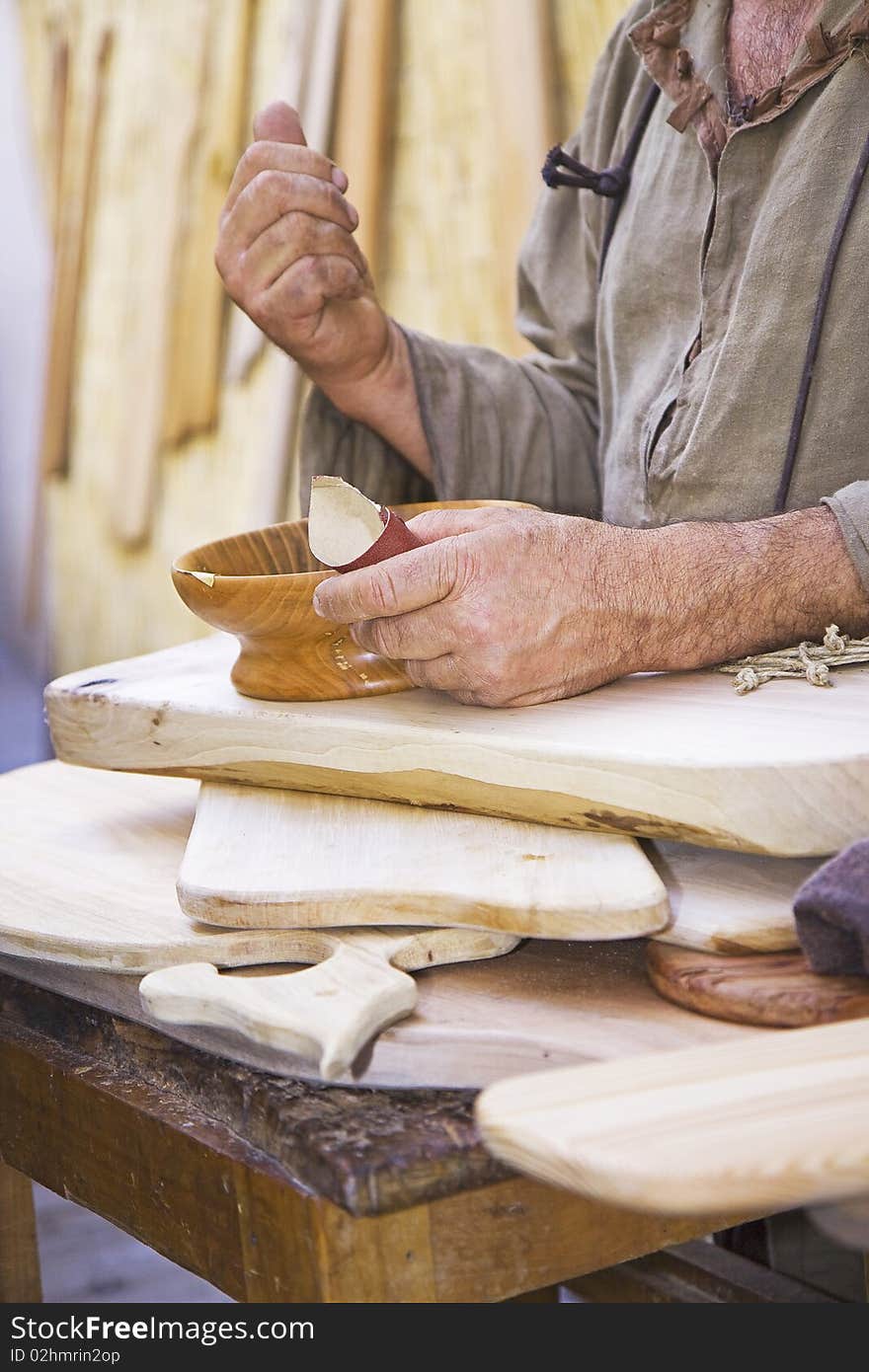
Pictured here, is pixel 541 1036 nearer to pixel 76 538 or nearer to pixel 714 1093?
pixel 714 1093

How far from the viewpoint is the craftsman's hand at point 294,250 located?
1319 mm

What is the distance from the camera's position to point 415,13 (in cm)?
248

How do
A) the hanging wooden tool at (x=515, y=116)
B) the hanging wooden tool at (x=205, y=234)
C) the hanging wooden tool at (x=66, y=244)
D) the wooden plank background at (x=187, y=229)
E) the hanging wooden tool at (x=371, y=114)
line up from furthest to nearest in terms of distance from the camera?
1. the hanging wooden tool at (x=66, y=244)
2. the hanging wooden tool at (x=205, y=234)
3. the hanging wooden tool at (x=371, y=114)
4. the wooden plank background at (x=187, y=229)
5. the hanging wooden tool at (x=515, y=116)

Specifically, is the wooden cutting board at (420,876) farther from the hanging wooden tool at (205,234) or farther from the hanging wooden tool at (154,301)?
the hanging wooden tool at (154,301)

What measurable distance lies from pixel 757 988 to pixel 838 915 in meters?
0.06

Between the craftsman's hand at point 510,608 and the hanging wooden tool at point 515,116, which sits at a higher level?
the hanging wooden tool at point 515,116

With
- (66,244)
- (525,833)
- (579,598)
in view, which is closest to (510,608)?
(579,598)

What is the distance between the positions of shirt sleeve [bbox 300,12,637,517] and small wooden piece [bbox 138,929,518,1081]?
81 cm

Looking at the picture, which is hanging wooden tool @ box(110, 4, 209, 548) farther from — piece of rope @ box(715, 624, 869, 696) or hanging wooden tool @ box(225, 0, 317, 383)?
piece of rope @ box(715, 624, 869, 696)

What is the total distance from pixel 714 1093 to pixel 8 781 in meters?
0.88

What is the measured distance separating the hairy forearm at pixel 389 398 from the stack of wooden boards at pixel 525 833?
602 millimetres

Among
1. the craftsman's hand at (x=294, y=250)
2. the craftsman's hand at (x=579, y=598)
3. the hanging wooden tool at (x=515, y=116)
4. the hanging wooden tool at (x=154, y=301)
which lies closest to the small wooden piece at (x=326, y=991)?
the craftsman's hand at (x=579, y=598)

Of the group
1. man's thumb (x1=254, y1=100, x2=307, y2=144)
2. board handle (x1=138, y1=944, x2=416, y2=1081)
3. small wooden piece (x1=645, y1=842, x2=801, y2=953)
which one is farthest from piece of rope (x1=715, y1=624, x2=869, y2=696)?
man's thumb (x1=254, y1=100, x2=307, y2=144)

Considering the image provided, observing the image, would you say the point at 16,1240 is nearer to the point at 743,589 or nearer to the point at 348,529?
the point at 348,529
